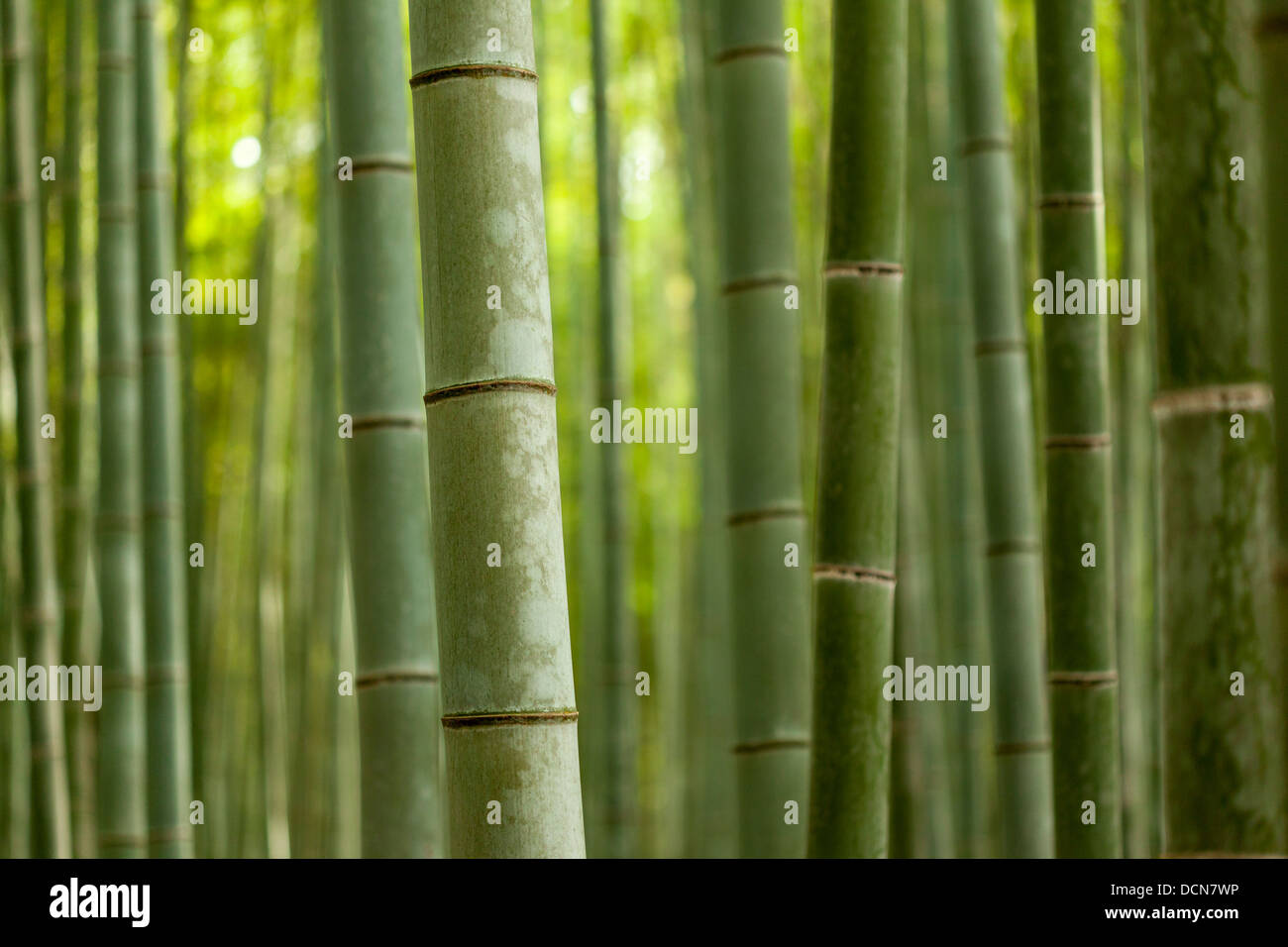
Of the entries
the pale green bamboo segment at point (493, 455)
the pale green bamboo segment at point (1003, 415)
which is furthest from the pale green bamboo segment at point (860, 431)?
the pale green bamboo segment at point (1003, 415)

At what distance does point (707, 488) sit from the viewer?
3.29 meters

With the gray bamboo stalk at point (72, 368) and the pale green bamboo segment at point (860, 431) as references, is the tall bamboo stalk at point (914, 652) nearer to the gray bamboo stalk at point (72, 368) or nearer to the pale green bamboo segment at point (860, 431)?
the pale green bamboo segment at point (860, 431)

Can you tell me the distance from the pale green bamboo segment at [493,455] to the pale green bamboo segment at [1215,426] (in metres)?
0.45

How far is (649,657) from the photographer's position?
25.8ft

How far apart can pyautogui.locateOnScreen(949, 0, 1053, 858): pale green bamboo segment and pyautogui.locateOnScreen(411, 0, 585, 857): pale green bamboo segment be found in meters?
1.03

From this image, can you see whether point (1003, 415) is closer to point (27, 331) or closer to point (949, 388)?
point (949, 388)

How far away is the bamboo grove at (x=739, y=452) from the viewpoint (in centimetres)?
89

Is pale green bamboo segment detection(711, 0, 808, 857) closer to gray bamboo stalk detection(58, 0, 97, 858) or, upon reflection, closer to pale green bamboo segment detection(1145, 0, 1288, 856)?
pale green bamboo segment detection(1145, 0, 1288, 856)

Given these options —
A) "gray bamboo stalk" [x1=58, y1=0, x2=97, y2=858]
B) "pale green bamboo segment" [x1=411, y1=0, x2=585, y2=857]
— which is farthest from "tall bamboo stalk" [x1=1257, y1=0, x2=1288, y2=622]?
"gray bamboo stalk" [x1=58, y1=0, x2=97, y2=858]
